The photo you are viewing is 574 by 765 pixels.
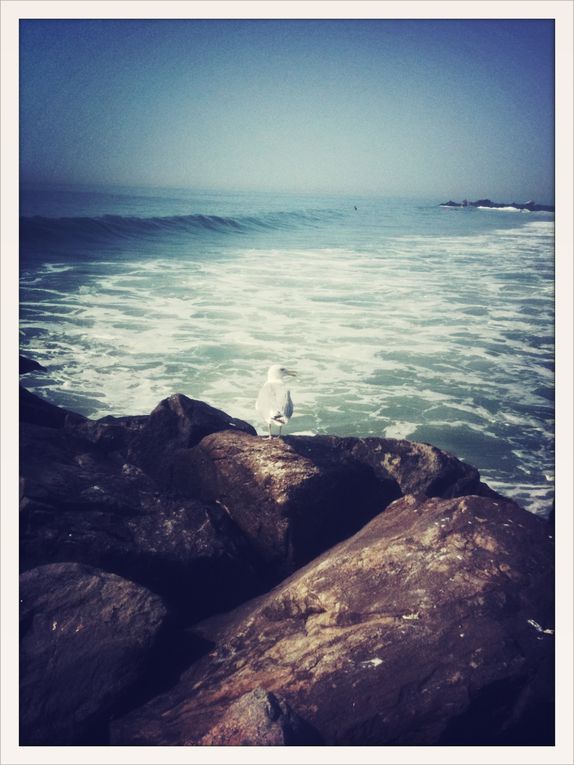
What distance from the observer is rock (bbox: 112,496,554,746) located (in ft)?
7.61

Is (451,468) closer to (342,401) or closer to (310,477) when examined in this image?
(310,477)

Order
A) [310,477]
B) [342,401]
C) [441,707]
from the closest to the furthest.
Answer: [441,707] → [310,477] → [342,401]

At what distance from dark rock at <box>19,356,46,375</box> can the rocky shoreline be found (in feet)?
5.41

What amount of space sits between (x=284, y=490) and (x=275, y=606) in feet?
2.14

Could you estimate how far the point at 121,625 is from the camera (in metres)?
2.60

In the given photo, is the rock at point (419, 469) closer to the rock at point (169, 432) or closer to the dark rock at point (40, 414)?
the rock at point (169, 432)

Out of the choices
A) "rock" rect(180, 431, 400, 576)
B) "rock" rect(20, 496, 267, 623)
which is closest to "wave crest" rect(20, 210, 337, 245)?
"rock" rect(180, 431, 400, 576)

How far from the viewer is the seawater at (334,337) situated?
233 inches

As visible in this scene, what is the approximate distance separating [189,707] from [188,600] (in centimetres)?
63

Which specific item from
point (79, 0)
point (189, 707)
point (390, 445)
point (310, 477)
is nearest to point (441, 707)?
point (189, 707)

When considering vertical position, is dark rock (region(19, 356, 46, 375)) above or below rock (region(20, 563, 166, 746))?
above

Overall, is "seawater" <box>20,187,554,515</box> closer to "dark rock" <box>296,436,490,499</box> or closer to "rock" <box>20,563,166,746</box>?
"dark rock" <box>296,436,490,499</box>

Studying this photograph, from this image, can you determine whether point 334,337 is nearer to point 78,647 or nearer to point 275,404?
point 275,404

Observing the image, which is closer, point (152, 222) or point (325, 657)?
point (325, 657)
